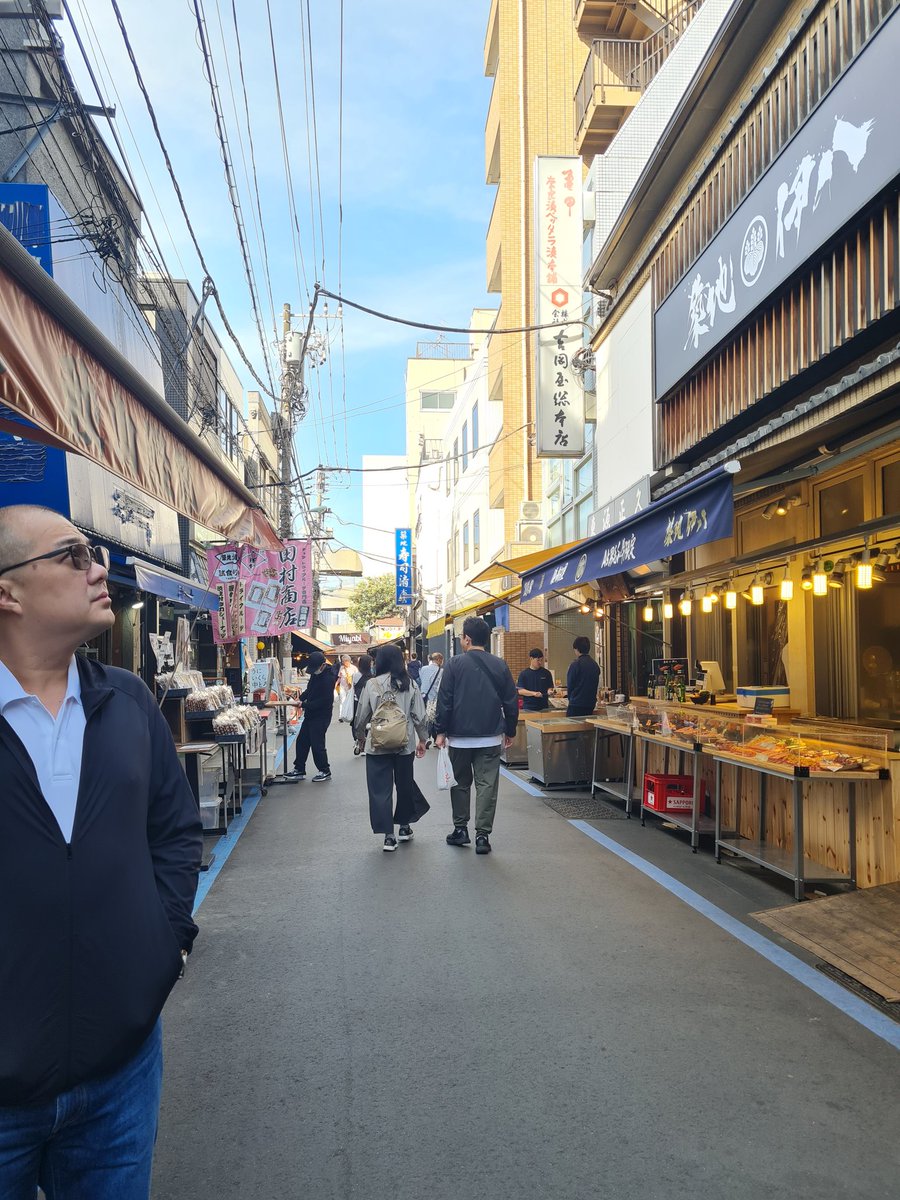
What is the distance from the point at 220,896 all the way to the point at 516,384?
22114 mm

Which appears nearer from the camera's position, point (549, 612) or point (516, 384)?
point (549, 612)

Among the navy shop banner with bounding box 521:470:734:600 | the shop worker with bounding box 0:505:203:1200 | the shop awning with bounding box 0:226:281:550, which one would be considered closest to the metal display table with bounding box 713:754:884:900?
the navy shop banner with bounding box 521:470:734:600

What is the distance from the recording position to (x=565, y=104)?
86.7 feet

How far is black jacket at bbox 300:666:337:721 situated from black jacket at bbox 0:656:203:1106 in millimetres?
10919

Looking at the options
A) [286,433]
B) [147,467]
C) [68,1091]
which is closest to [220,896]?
[147,467]

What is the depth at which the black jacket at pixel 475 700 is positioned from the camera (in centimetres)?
841

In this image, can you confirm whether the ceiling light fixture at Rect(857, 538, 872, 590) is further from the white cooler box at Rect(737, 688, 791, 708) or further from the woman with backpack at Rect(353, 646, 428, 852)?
the woman with backpack at Rect(353, 646, 428, 852)

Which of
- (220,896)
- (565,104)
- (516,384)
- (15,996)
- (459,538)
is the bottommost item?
(220,896)

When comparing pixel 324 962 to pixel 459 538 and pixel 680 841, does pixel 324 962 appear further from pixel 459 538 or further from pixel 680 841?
pixel 459 538

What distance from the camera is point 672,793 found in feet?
29.5

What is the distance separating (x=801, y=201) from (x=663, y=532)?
10.6 feet

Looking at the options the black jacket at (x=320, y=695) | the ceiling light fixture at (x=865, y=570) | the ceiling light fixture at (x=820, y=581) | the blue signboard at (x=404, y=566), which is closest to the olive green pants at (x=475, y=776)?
the ceiling light fixture at (x=820, y=581)

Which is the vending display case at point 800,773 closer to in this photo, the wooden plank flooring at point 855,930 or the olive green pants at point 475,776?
the wooden plank flooring at point 855,930

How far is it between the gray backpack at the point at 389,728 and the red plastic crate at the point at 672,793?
2.60m
